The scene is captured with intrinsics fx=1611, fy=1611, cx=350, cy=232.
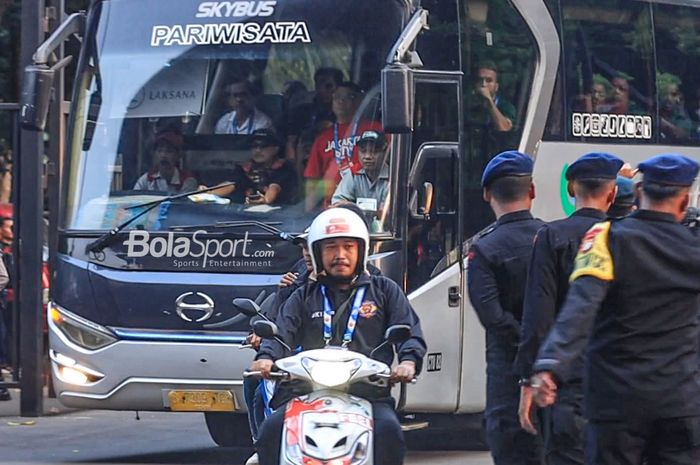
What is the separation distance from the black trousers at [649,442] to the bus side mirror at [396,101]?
13.8 feet

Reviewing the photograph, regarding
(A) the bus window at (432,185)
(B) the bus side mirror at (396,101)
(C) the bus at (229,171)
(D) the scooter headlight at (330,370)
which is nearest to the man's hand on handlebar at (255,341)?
(D) the scooter headlight at (330,370)

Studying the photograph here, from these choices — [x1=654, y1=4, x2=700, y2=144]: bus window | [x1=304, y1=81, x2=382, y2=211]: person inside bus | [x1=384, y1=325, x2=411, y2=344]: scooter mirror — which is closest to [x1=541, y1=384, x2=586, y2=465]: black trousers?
[x1=384, y1=325, x2=411, y2=344]: scooter mirror

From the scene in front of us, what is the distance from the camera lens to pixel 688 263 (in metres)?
5.86

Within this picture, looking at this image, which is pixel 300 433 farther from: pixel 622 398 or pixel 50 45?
pixel 50 45

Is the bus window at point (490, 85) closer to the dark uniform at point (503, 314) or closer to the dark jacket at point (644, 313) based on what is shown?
the dark uniform at point (503, 314)

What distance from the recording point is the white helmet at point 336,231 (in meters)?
7.42

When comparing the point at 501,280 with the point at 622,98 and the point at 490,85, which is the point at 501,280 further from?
the point at 622,98

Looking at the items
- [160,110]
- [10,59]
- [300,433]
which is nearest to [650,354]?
[300,433]

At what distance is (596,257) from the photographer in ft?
19.2

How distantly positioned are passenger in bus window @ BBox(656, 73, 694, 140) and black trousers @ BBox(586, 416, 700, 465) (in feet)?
23.1

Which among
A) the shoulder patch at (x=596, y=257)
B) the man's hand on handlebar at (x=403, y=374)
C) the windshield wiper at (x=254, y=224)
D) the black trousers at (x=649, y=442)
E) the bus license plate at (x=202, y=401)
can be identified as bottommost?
the bus license plate at (x=202, y=401)

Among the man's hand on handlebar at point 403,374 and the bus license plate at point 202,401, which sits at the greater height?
the man's hand on handlebar at point 403,374

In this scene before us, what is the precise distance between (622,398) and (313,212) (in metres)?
4.85

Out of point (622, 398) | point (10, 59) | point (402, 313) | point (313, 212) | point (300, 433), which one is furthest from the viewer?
point (10, 59)
